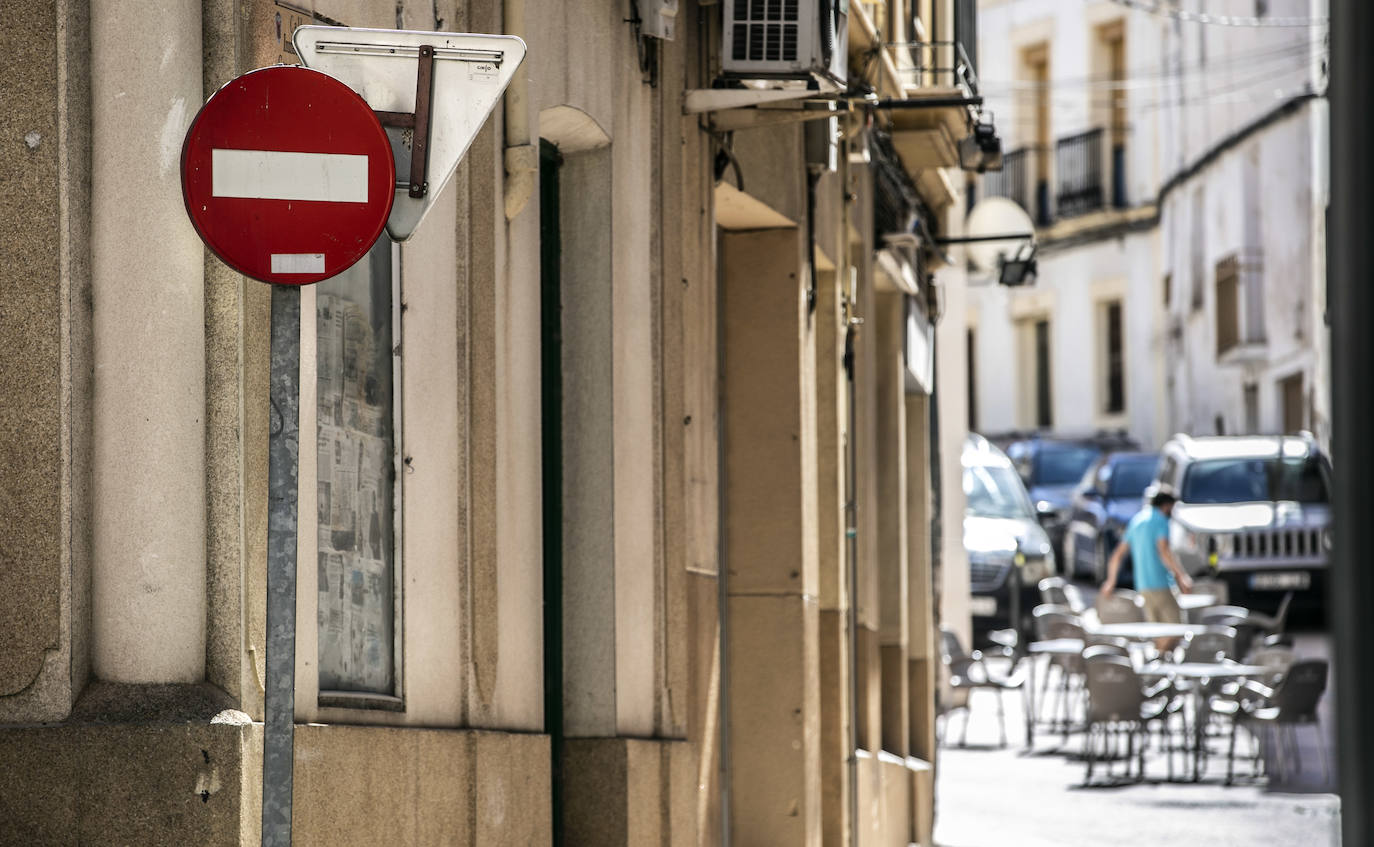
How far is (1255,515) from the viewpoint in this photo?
2484 cm

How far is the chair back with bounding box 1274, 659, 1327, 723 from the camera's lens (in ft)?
47.5

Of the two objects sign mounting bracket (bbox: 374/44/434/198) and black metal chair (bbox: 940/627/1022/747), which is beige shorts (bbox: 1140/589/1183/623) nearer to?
black metal chair (bbox: 940/627/1022/747)

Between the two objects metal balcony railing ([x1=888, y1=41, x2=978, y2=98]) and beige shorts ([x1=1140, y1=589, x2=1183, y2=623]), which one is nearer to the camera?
metal balcony railing ([x1=888, y1=41, x2=978, y2=98])

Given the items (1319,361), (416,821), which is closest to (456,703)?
(416,821)

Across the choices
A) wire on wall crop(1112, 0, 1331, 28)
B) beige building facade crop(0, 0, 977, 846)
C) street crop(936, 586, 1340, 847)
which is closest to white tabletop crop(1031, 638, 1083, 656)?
street crop(936, 586, 1340, 847)

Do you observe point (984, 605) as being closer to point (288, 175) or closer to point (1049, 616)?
point (1049, 616)

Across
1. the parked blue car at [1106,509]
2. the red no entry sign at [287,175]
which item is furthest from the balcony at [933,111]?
the parked blue car at [1106,509]

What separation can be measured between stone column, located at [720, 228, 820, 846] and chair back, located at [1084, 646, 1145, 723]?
18.0 feet

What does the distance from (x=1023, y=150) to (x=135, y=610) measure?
43684mm

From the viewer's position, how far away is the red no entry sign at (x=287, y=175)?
374 centimetres

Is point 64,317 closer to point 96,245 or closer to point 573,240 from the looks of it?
point 96,245

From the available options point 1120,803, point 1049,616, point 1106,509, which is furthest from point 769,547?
point 1106,509

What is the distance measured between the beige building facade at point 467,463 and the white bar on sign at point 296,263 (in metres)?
0.59

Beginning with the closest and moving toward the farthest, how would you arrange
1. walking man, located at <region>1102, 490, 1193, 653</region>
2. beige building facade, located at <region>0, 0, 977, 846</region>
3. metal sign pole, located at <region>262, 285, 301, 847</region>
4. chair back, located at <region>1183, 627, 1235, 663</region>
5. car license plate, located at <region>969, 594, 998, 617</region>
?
1. metal sign pole, located at <region>262, 285, 301, 847</region>
2. beige building facade, located at <region>0, 0, 977, 846</region>
3. chair back, located at <region>1183, 627, 1235, 663</region>
4. walking man, located at <region>1102, 490, 1193, 653</region>
5. car license plate, located at <region>969, 594, 998, 617</region>
